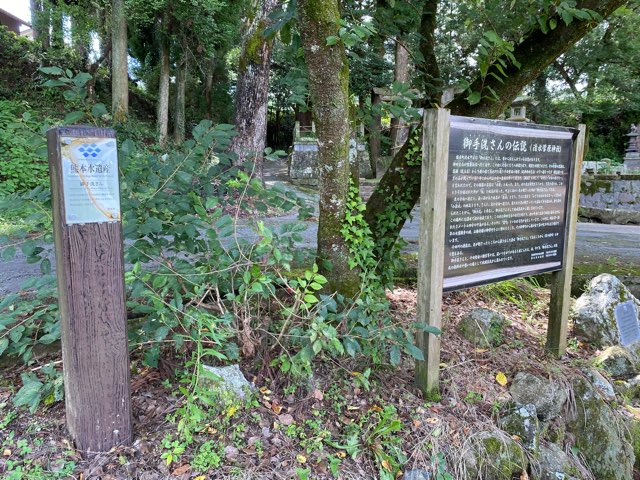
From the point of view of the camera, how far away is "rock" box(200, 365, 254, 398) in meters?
2.18

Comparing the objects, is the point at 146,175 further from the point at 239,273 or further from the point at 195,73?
the point at 195,73

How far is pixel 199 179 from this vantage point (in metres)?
2.54

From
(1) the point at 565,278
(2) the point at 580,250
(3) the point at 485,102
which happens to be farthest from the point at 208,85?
(1) the point at 565,278

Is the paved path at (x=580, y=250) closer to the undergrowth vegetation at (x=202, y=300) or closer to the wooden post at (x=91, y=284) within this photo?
the undergrowth vegetation at (x=202, y=300)

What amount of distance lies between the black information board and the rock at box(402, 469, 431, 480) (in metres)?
0.99

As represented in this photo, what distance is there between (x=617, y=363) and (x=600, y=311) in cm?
46

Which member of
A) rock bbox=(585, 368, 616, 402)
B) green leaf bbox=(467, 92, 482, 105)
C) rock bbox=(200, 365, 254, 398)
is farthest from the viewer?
rock bbox=(585, 368, 616, 402)

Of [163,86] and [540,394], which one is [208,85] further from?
[540,394]

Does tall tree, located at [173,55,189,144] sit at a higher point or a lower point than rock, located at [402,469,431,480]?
higher

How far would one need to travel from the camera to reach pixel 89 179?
1.68 m

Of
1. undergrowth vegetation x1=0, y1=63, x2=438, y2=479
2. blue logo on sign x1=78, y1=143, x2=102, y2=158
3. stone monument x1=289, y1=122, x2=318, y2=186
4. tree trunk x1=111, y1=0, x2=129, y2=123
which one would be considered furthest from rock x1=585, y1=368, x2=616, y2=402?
tree trunk x1=111, y1=0, x2=129, y2=123

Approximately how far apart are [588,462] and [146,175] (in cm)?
Result: 315

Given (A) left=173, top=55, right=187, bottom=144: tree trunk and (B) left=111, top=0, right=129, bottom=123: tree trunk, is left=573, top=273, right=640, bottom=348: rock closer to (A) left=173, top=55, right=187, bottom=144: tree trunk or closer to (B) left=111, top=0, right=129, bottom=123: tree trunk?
(B) left=111, top=0, right=129, bottom=123: tree trunk

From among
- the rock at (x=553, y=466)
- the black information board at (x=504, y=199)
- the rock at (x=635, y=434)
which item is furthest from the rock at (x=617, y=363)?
the rock at (x=553, y=466)
